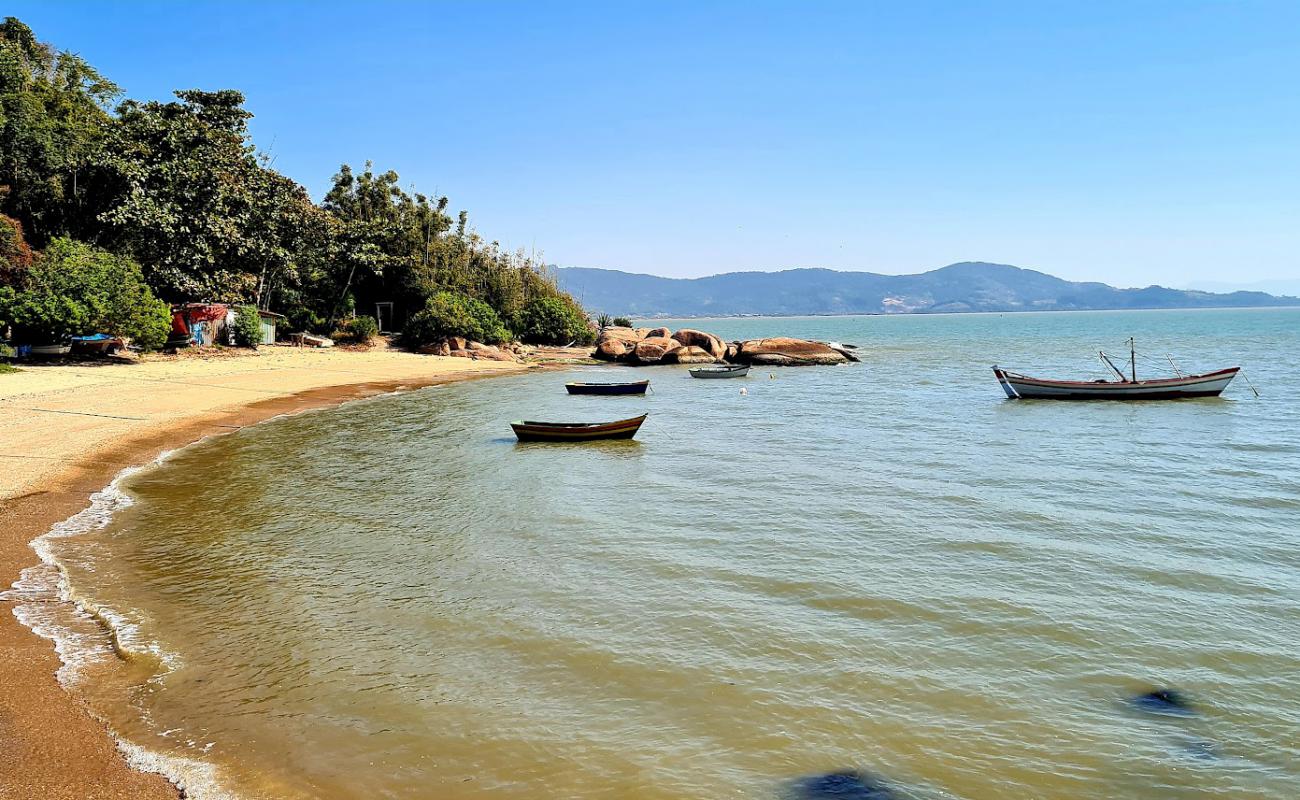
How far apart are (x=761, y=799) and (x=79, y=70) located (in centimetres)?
7367

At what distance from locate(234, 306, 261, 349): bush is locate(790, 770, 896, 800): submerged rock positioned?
144 ft

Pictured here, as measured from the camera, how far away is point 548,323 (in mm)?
63469

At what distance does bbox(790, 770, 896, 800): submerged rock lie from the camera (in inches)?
252

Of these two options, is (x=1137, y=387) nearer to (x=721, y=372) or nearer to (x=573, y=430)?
(x=721, y=372)

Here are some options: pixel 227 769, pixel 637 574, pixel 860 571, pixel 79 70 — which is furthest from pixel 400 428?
pixel 79 70

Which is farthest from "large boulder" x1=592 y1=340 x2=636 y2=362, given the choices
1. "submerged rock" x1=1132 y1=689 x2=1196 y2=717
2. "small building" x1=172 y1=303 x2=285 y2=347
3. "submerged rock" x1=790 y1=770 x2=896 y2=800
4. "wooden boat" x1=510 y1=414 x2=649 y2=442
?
"submerged rock" x1=790 y1=770 x2=896 y2=800

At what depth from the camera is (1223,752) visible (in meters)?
7.07

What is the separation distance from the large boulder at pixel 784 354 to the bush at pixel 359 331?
78.7 ft

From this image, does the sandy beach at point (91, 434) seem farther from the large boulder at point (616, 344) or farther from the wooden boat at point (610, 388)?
the wooden boat at point (610, 388)

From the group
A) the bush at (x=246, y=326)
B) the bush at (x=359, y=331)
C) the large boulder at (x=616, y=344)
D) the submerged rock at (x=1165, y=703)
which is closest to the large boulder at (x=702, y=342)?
the large boulder at (x=616, y=344)

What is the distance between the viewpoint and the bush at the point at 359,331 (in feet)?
170

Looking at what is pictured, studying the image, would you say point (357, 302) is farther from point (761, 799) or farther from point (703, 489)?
point (761, 799)

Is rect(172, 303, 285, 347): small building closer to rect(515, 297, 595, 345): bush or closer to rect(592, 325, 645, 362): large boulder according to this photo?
rect(515, 297, 595, 345): bush

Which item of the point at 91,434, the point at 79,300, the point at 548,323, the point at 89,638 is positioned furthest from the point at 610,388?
the point at 548,323
